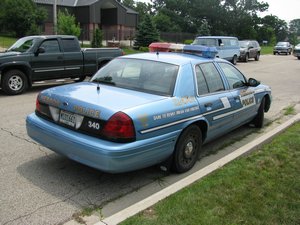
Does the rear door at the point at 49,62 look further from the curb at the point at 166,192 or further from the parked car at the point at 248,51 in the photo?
the parked car at the point at 248,51

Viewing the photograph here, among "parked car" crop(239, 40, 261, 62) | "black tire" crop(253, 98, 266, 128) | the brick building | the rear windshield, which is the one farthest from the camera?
the brick building

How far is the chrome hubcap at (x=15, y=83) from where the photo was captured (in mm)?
10484

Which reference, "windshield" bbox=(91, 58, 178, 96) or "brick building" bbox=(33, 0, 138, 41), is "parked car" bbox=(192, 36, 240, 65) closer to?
"windshield" bbox=(91, 58, 178, 96)

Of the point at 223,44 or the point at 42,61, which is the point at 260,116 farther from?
the point at 223,44

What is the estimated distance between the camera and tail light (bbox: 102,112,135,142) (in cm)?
398

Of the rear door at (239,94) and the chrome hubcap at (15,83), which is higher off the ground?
the rear door at (239,94)

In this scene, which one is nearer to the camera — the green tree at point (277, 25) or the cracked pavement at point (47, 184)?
the cracked pavement at point (47, 184)

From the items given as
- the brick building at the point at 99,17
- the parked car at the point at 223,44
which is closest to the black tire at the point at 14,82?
the parked car at the point at 223,44

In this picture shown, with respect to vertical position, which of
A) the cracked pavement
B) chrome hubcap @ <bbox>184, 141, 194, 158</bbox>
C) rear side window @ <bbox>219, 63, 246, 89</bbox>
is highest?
rear side window @ <bbox>219, 63, 246, 89</bbox>

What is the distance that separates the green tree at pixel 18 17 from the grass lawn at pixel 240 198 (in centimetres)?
3203

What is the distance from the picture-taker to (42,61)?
1095 centimetres

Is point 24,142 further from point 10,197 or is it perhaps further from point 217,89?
point 217,89

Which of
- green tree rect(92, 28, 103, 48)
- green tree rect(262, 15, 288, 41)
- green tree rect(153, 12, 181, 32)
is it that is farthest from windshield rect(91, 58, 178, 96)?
green tree rect(262, 15, 288, 41)

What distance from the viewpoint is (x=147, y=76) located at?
5.00 metres
